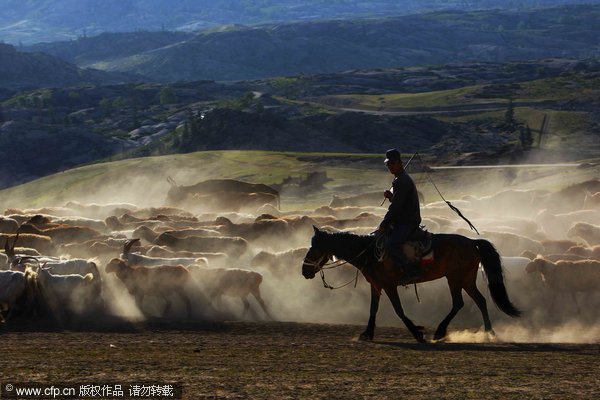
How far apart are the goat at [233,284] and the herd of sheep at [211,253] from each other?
0.02m

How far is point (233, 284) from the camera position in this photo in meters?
21.2

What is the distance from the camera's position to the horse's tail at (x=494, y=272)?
55.2 feet

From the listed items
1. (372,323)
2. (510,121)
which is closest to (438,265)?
(372,323)

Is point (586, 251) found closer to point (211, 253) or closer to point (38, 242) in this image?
point (211, 253)

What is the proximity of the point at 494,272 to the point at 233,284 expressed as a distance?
702 centimetres

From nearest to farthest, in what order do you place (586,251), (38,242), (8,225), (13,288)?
1. (13,288)
2. (586,251)
3. (38,242)
4. (8,225)

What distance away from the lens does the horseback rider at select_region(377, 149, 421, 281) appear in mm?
16172

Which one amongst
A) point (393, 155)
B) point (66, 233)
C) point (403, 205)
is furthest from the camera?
point (66, 233)

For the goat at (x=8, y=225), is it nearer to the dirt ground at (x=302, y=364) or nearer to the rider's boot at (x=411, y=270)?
the dirt ground at (x=302, y=364)

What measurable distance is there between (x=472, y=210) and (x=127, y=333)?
2027 centimetres

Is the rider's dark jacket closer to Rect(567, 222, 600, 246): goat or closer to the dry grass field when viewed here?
the dry grass field

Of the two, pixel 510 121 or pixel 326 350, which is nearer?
pixel 326 350

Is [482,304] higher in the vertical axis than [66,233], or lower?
lower

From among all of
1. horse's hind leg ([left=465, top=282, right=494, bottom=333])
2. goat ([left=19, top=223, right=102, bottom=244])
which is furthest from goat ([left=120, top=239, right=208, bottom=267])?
horse's hind leg ([left=465, top=282, right=494, bottom=333])
